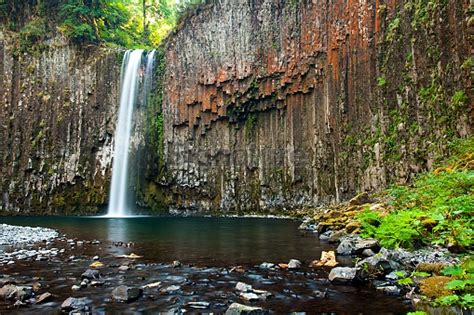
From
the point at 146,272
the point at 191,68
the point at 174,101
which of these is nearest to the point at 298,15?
the point at 191,68

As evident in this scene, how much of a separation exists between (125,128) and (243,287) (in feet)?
95.7

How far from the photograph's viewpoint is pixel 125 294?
5.80 metres

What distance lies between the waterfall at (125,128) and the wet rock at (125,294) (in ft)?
86.1

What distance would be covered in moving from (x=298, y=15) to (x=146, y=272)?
2489cm

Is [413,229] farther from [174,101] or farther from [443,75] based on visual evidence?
[174,101]

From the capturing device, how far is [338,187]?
24.1 m

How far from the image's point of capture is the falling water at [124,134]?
Result: 105 feet

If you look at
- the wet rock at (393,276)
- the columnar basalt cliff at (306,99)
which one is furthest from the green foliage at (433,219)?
the columnar basalt cliff at (306,99)

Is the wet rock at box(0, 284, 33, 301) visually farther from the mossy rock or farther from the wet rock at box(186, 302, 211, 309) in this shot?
the mossy rock

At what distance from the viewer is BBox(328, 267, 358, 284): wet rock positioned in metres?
6.46

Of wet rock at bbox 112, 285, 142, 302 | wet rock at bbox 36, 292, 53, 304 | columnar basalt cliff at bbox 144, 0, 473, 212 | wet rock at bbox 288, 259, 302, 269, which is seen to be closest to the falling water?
columnar basalt cliff at bbox 144, 0, 473, 212

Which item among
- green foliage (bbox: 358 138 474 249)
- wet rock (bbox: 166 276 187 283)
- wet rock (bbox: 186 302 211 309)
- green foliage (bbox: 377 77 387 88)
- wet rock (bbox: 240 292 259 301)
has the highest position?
green foliage (bbox: 377 77 387 88)

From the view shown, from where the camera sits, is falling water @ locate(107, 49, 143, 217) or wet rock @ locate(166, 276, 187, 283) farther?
falling water @ locate(107, 49, 143, 217)

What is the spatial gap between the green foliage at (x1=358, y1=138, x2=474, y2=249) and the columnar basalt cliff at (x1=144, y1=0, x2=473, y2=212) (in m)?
6.31
